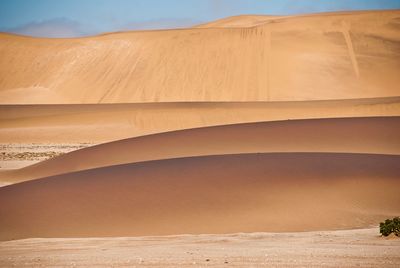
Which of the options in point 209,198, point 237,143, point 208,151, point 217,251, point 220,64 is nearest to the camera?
point 217,251

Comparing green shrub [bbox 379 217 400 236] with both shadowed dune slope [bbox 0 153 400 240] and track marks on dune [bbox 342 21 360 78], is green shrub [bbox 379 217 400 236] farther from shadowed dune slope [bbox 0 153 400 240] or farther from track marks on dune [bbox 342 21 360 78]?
track marks on dune [bbox 342 21 360 78]

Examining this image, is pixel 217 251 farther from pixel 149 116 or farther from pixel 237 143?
pixel 149 116

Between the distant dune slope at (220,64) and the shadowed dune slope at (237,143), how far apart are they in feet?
84.3

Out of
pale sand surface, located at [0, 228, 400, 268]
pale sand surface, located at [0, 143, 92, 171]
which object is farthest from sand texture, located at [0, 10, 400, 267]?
pale sand surface, located at [0, 143, 92, 171]

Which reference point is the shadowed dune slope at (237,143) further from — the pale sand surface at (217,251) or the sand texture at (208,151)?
the pale sand surface at (217,251)

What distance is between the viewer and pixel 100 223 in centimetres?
1338

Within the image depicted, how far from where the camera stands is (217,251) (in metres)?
9.11

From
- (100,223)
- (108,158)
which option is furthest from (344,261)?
(108,158)

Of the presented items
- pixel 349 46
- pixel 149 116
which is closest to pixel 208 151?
pixel 149 116

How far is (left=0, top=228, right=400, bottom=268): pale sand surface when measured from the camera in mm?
8109

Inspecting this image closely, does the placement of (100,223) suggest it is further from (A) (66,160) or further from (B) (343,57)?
(B) (343,57)

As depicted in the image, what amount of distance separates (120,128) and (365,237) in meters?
32.0

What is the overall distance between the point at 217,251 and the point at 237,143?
1436 cm

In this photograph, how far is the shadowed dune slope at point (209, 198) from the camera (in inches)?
511
